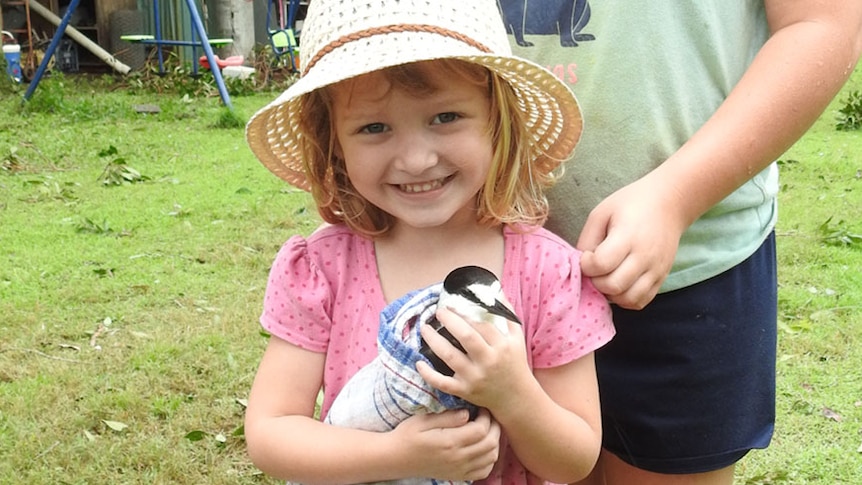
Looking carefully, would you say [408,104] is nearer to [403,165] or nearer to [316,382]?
[403,165]

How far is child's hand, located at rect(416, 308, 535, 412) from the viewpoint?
1151 millimetres

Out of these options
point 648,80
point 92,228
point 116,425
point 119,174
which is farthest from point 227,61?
point 648,80

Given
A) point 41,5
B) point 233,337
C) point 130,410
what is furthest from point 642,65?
point 41,5

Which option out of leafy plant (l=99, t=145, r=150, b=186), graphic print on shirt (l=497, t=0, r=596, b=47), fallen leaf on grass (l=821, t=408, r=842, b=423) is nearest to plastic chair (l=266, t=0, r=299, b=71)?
leafy plant (l=99, t=145, r=150, b=186)

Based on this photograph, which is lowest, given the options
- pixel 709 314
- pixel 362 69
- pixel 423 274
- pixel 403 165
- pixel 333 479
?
pixel 333 479

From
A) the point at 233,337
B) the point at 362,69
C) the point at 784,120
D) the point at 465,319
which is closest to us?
the point at 465,319

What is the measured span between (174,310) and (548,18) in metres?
2.59

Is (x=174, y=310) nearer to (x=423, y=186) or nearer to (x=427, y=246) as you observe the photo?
(x=427, y=246)

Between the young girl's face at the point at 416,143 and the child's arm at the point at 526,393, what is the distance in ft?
0.84

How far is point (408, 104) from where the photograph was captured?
52.6 inches

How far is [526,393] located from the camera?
123cm

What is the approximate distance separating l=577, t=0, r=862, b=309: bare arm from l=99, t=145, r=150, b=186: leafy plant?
492 cm

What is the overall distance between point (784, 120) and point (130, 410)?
2261 mm

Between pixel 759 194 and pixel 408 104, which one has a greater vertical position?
pixel 408 104
